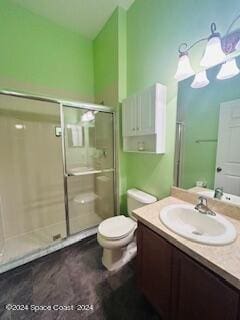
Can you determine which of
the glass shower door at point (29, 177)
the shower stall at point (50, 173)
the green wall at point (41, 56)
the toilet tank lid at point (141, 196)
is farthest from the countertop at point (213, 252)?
the green wall at point (41, 56)

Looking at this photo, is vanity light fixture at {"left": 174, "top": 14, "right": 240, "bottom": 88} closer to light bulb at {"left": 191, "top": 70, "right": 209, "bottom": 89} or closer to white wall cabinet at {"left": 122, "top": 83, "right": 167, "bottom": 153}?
light bulb at {"left": 191, "top": 70, "right": 209, "bottom": 89}

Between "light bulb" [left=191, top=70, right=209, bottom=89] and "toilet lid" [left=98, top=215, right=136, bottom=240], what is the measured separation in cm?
150

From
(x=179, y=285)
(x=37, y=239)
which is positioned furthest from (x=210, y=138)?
(x=37, y=239)

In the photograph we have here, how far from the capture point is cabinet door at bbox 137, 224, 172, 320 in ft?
3.31

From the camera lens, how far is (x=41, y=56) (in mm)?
2070

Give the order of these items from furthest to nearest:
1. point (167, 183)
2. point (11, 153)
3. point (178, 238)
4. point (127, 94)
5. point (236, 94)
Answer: point (127, 94), point (11, 153), point (167, 183), point (236, 94), point (178, 238)

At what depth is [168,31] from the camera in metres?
1.54

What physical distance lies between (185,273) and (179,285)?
0.11m

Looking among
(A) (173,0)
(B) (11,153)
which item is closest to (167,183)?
(A) (173,0)

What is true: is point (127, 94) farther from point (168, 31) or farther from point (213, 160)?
point (213, 160)

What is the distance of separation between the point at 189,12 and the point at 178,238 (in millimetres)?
1810

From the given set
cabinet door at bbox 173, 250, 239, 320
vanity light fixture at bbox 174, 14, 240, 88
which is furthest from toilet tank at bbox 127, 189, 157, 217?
vanity light fixture at bbox 174, 14, 240, 88

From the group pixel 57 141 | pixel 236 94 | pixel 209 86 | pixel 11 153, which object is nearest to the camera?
pixel 236 94

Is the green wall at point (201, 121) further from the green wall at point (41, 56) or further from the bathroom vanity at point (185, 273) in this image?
the green wall at point (41, 56)
